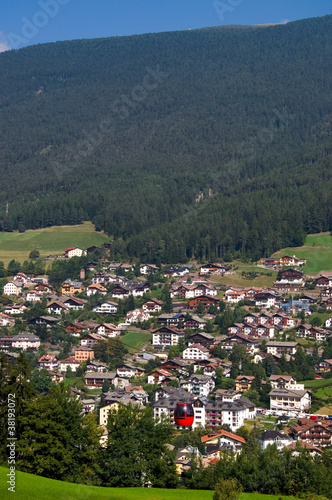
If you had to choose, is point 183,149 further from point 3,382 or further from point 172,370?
point 3,382

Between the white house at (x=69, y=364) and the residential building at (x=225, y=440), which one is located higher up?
the white house at (x=69, y=364)

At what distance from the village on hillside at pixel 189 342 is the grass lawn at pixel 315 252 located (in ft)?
7.36

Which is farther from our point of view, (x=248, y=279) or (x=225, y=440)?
(x=248, y=279)

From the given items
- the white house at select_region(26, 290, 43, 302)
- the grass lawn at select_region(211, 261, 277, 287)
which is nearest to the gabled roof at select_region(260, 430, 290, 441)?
the grass lawn at select_region(211, 261, 277, 287)

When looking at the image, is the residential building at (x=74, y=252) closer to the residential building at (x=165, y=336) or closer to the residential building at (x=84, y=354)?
the residential building at (x=165, y=336)

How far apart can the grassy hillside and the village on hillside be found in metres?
11.9

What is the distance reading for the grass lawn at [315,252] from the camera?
9200 centimetres

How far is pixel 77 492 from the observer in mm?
26312

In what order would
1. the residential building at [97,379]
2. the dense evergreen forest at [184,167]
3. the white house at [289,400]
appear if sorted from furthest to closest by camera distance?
the dense evergreen forest at [184,167]
the residential building at [97,379]
the white house at [289,400]

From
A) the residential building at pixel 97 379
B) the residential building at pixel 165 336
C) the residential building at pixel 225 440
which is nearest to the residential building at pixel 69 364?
the residential building at pixel 97 379

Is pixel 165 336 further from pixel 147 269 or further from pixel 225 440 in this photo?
pixel 147 269

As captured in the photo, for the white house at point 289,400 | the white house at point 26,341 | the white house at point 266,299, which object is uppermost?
the white house at point 266,299

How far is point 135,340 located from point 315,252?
33427 mm

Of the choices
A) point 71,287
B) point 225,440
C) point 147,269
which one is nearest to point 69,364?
point 225,440
